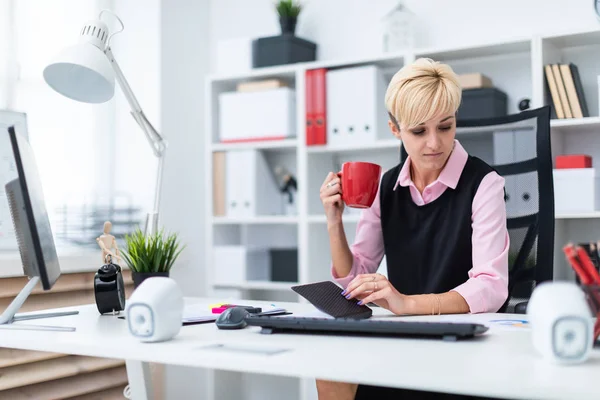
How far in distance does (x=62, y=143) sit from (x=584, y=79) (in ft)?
7.66

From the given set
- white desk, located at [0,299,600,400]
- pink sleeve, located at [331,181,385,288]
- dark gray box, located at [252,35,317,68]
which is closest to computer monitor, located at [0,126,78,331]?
white desk, located at [0,299,600,400]

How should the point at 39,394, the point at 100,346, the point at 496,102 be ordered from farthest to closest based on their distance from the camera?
the point at 496,102
the point at 39,394
the point at 100,346

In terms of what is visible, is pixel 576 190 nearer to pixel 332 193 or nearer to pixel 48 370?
pixel 332 193

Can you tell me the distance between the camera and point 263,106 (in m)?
3.42

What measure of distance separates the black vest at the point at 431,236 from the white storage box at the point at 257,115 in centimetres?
154

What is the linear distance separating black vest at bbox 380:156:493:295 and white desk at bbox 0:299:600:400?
20.8 inches

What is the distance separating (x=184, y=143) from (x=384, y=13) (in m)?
1.18

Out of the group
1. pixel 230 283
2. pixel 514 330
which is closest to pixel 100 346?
pixel 514 330

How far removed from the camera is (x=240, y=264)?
11.3 feet

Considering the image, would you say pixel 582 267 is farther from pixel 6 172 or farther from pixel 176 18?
pixel 176 18

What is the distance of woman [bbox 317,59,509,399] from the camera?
1627 mm

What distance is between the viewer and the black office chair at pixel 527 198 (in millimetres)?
1885

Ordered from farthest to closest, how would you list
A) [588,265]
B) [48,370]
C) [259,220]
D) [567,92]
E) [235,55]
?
1. [235,55]
2. [259,220]
3. [567,92]
4. [48,370]
5. [588,265]

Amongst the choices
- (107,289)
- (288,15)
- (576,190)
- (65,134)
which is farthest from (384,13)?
(107,289)
